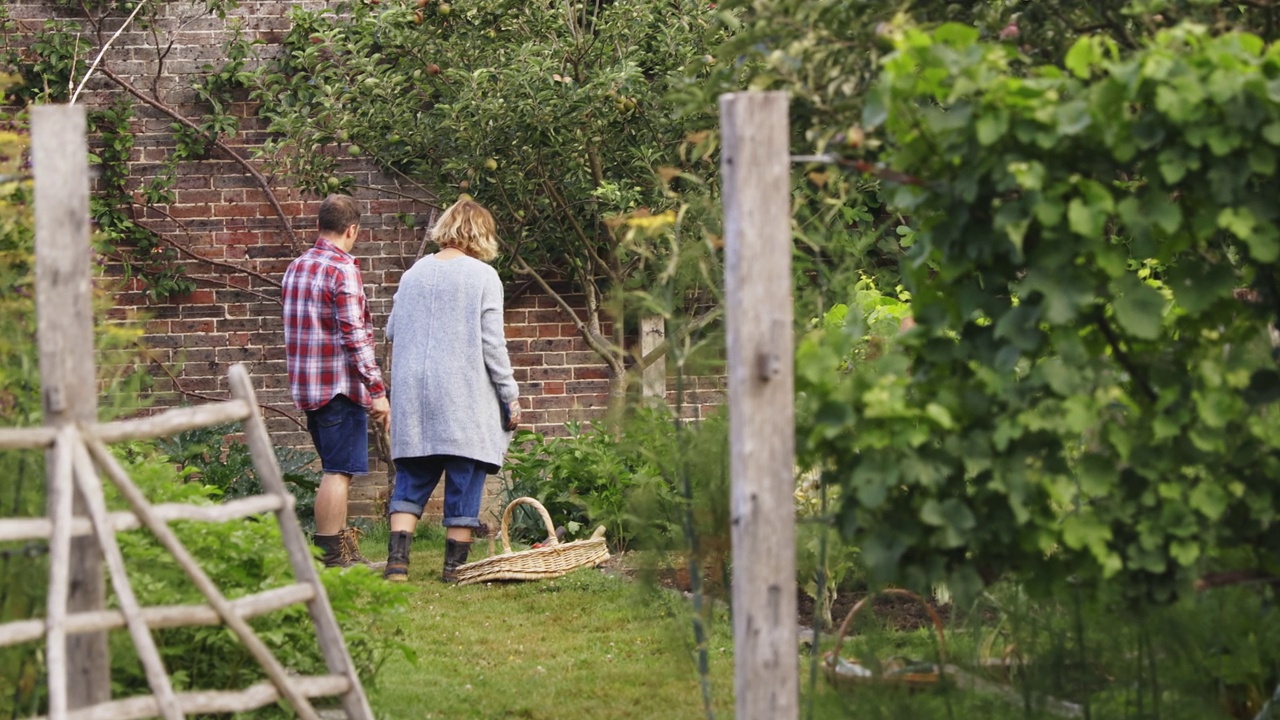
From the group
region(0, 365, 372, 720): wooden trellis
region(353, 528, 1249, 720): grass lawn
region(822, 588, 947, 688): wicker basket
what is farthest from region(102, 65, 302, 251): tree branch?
region(822, 588, 947, 688): wicker basket

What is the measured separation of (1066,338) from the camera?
275 cm

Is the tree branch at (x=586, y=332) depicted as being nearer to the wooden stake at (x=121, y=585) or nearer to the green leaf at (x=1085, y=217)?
the wooden stake at (x=121, y=585)

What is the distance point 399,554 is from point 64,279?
346 centimetres

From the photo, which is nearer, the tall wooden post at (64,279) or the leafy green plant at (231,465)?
the tall wooden post at (64,279)

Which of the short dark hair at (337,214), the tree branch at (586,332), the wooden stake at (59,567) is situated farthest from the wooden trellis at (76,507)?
the tree branch at (586,332)

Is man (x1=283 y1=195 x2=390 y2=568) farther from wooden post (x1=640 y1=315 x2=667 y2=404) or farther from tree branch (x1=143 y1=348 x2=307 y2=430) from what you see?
wooden post (x1=640 y1=315 x2=667 y2=404)

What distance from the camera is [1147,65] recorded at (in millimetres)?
2568

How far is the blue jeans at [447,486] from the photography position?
6273 millimetres

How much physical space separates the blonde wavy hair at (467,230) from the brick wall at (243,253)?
177 cm

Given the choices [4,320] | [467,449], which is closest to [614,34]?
[467,449]

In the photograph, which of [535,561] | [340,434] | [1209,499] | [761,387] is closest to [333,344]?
[340,434]

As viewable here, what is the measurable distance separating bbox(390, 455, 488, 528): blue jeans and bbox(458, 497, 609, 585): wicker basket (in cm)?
17

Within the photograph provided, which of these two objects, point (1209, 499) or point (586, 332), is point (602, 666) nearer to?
point (1209, 499)

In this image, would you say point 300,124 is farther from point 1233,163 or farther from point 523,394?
point 1233,163
